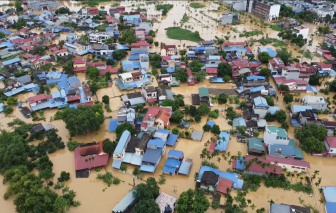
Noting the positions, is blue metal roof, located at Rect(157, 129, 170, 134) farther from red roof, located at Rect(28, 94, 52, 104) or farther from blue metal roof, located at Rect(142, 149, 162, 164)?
red roof, located at Rect(28, 94, 52, 104)

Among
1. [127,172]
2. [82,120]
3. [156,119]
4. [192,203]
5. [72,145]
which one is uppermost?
[82,120]

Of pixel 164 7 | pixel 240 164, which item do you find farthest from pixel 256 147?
pixel 164 7

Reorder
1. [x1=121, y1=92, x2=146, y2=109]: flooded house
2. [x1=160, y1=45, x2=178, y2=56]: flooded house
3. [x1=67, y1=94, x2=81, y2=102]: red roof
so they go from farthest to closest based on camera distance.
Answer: [x1=160, y1=45, x2=178, y2=56]: flooded house → [x1=67, y1=94, x2=81, y2=102]: red roof → [x1=121, y1=92, x2=146, y2=109]: flooded house

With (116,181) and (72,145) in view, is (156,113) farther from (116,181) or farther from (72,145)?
(72,145)

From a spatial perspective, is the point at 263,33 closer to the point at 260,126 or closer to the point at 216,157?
the point at 260,126

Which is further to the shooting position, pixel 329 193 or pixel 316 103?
pixel 316 103

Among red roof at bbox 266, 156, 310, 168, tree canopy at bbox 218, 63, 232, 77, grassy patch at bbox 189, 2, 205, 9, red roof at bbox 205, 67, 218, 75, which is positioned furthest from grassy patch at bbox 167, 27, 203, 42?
red roof at bbox 266, 156, 310, 168

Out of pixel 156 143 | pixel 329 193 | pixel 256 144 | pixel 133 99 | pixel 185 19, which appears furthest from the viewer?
pixel 185 19

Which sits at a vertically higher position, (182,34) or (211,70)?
(182,34)

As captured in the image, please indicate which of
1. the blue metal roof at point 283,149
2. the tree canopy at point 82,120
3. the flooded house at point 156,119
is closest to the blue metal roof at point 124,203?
the flooded house at point 156,119
